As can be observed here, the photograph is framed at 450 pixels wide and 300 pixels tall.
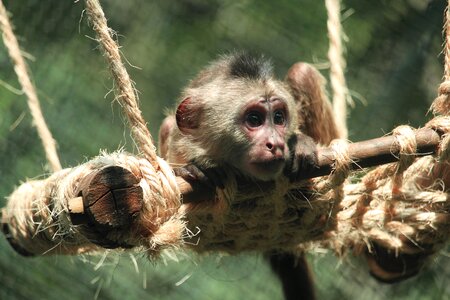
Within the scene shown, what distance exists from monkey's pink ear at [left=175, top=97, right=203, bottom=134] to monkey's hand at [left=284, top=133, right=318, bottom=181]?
0.81 meters

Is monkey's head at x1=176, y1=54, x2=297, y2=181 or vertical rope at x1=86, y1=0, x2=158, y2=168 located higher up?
vertical rope at x1=86, y1=0, x2=158, y2=168

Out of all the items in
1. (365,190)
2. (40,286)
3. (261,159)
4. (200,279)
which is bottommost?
(200,279)

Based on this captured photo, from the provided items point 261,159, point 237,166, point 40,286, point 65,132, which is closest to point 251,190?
point 261,159

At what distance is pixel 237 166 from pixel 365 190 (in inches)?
27.5

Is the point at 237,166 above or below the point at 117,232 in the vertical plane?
below

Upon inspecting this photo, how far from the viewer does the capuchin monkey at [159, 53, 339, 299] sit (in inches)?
132

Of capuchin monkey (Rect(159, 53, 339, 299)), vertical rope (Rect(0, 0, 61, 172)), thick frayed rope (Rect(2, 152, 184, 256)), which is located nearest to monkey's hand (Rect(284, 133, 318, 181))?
capuchin monkey (Rect(159, 53, 339, 299))

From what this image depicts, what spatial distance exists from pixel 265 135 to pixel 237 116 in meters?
0.32

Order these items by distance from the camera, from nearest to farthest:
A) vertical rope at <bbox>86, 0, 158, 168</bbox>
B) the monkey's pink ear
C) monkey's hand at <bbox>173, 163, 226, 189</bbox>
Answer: vertical rope at <bbox>86, 0, 158, 168</bbox> → monkey's hand at <bbox>173, 163, 226, 189</bbox> → the monkey's pink ear

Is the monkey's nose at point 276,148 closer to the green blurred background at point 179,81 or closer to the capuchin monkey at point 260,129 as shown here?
the capuchin monkey at point 260,129

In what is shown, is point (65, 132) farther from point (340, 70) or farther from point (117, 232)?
point (117, 232)

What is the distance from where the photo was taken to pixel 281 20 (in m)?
7.94

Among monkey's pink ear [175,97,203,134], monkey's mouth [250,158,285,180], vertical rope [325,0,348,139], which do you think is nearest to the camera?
monkey's mouth [250,158,285,180]

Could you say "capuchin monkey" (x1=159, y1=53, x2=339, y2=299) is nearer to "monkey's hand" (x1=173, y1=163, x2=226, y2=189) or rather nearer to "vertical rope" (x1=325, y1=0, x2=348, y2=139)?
"monkey's hand" (x1=173, y1=163, x2=226, y2=189)
